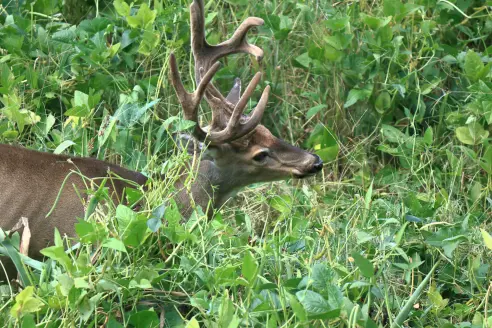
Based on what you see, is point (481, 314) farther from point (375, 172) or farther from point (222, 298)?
point (375, 172)

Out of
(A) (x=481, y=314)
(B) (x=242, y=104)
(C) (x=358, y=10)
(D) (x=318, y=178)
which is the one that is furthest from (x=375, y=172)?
(A) (x=481, y=314)

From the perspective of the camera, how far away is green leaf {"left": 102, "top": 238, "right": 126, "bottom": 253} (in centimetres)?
407

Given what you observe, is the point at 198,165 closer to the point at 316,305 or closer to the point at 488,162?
the point at 316,305

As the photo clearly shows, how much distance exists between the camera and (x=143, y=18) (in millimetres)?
6504

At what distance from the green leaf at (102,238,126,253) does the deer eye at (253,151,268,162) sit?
1.81m

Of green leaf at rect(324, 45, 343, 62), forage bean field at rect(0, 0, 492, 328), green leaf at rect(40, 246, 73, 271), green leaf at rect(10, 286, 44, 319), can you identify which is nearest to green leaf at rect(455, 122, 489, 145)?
forage bean field at rect(0, 0, 492, 328)

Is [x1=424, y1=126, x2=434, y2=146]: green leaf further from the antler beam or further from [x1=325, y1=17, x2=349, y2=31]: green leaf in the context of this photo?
the antler beam

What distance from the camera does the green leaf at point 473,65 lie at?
6523 mm

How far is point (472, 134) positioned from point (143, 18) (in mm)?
1950

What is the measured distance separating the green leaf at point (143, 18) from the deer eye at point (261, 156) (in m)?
1.15

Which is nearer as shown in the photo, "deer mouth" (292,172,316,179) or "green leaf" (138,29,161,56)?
"deer mouth" (292,172,316,179)

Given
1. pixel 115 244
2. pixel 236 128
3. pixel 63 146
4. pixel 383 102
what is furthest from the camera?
pixel 383 102

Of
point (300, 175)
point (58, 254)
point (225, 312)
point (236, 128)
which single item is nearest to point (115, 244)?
point (58, 254)

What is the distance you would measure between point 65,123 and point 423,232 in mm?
2053
